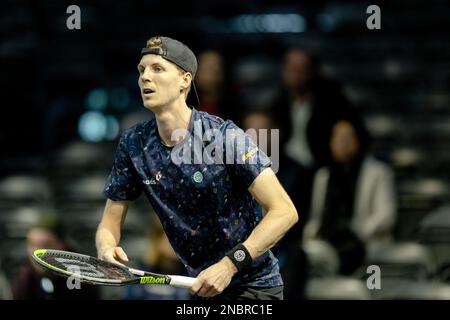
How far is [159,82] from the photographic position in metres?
4.68

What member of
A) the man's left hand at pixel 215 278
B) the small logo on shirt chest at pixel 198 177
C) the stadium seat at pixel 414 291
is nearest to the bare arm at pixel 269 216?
the man's left hand at pixel 215 278

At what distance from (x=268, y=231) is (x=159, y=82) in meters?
0.76

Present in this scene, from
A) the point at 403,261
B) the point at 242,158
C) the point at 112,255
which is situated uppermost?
the point at 242,158

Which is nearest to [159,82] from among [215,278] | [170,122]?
[170,122]

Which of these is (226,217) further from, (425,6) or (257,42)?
(425,6)

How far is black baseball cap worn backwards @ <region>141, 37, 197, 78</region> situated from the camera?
4.73 meters

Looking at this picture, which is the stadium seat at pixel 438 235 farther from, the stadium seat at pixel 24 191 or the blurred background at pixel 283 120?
the stadium seat at pixel 24 191

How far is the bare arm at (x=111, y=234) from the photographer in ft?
15.3

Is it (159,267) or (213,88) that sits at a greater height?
(213,88)

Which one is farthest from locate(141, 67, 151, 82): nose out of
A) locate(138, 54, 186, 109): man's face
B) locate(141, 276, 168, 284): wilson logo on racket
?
locate(141, 276, 168, 284): wilson logo on racket

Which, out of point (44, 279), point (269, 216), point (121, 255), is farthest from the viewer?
point (44, 279)

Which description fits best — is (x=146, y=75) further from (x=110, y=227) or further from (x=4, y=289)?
(x=4, y=289)

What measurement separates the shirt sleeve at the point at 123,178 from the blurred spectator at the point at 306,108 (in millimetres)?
2048

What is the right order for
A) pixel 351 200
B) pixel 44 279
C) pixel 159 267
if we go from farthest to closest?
pixel 351 200, pixel 44 279, pixel 159 267
